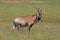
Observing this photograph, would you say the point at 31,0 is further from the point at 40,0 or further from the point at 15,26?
the point at 15,26

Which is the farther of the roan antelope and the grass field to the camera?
the roan antelope

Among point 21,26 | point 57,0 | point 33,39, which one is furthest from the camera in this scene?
point 57,0

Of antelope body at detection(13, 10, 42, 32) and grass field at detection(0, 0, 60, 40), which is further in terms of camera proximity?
antelope body at detection(13, 10, 42, 32)

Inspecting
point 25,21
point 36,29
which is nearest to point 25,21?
point 25,21

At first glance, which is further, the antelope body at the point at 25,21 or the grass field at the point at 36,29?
the antelope body at the point at 25,21

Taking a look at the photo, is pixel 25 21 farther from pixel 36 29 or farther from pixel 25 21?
pixel 36 29

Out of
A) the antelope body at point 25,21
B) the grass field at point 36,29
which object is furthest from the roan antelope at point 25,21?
the grass field at point 36,29

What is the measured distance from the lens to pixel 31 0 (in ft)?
172

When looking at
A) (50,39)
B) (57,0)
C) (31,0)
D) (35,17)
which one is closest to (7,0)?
(31,0)

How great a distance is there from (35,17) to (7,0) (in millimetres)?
34945

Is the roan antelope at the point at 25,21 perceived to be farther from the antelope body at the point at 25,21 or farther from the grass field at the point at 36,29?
the grass field at the point at 36,29

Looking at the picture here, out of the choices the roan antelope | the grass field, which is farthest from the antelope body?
the grass field

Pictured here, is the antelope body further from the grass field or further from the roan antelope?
the grass field

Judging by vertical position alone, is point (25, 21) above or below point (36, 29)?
above
